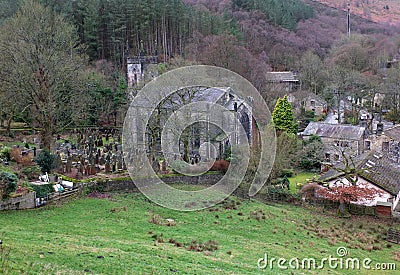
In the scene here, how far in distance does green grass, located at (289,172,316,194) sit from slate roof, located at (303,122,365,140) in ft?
19.3

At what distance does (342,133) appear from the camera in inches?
1405

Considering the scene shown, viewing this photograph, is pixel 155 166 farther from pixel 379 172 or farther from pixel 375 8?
pixel 375 8

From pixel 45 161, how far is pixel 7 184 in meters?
5.43

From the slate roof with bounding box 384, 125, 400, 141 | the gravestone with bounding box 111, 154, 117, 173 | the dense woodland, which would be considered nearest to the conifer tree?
the dense woodland

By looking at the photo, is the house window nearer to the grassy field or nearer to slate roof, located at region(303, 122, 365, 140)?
slate roof, located at region(303, 122, 365, 140)

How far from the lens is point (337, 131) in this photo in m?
36.1

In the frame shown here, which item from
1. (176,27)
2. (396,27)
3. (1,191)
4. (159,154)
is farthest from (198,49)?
(396,27)

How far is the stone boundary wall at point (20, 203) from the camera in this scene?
1609 centimetres

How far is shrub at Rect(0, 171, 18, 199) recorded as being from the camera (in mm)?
15844

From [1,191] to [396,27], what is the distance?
92.6m

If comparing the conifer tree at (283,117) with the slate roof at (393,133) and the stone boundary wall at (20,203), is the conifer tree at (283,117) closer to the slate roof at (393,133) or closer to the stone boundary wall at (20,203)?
the slate roof at (393,133)

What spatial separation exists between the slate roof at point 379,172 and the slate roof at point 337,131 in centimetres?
644

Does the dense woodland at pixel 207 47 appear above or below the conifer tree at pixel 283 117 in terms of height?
above

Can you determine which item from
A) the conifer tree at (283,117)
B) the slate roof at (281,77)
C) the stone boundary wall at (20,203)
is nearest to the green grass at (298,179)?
the conifer tree at (283,117)
